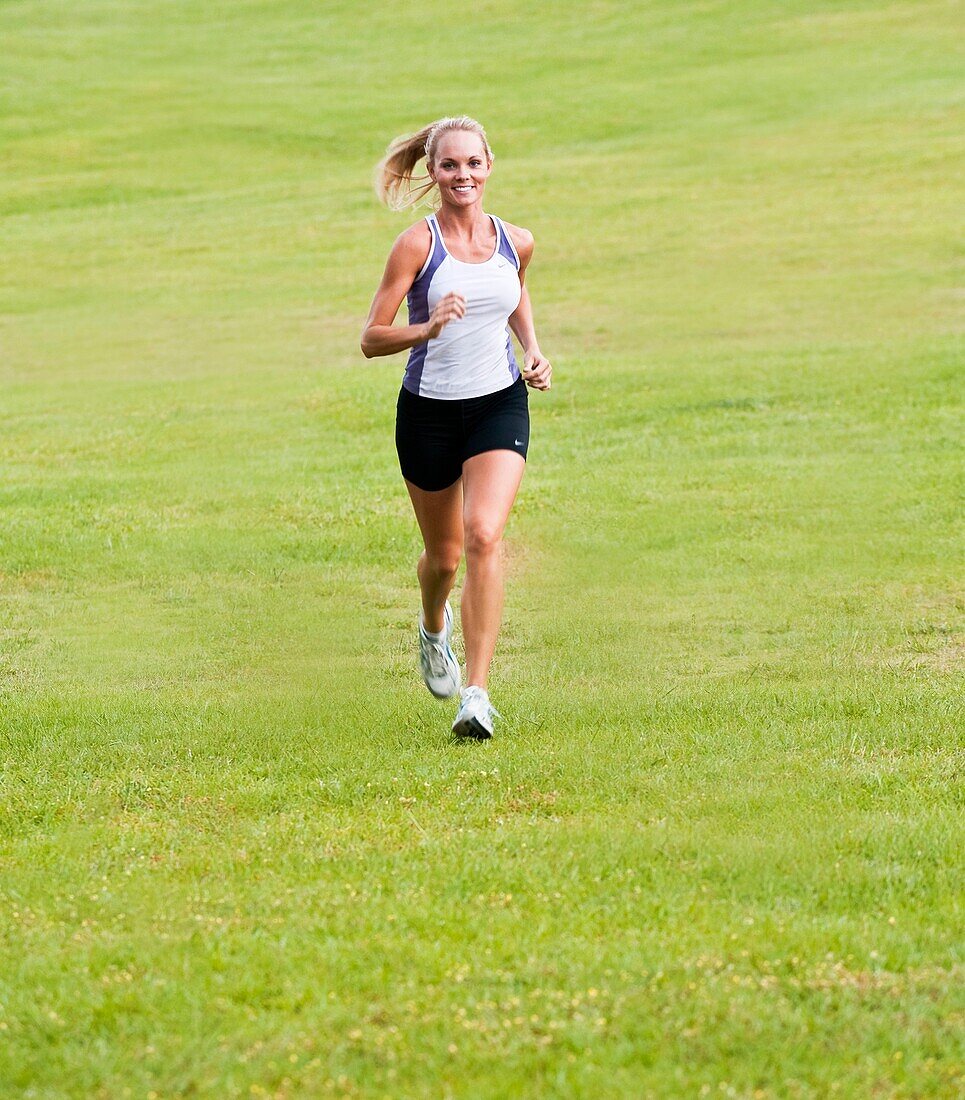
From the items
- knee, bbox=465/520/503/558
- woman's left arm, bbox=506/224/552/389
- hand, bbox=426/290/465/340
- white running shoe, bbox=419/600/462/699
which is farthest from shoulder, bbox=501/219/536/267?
white running shoe, bbox=419/600/462/699

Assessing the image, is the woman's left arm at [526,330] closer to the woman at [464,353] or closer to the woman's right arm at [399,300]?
the woman at [464,353]

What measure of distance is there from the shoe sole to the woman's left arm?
5.01 ft

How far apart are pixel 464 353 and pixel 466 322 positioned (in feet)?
0.45

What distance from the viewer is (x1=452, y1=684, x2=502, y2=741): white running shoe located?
679 cm

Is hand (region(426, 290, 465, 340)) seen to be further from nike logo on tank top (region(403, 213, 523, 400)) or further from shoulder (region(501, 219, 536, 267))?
shoulder (region(501, 219, 536, 267))

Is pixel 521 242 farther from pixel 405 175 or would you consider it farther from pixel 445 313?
pixel 445 313

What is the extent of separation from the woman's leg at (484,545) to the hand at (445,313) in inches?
26.5

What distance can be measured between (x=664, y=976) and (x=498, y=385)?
343 cm

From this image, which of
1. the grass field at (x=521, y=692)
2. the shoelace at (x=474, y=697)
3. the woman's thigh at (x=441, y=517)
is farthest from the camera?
the woman's thigh at (x=441, y=517)

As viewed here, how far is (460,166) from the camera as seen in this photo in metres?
7.12

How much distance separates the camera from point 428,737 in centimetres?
698

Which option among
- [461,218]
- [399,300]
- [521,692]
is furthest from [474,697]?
[461,218]

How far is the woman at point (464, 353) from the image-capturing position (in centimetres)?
709

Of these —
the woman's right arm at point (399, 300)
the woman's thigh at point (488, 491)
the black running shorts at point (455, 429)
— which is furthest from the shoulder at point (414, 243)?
the woman's thigh at point (488, 491)
